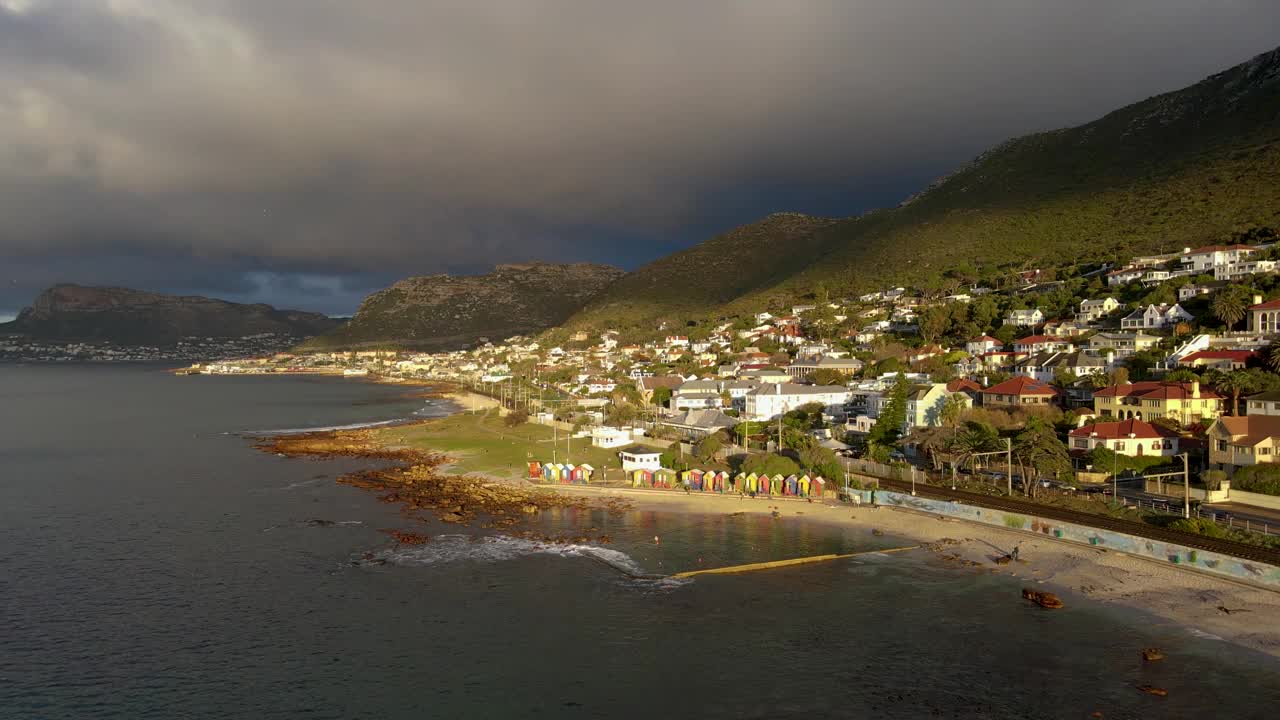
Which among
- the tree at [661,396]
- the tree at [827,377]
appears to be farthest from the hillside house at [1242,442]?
the tree at [661,396]

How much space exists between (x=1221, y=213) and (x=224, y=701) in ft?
392

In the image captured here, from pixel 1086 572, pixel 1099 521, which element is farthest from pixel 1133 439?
pixel 1086 572

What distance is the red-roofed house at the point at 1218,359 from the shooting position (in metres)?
56.6

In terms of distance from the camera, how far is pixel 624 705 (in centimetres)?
2334

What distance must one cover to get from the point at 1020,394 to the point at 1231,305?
69.7 feet

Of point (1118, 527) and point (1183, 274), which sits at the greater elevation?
point (1183, 274)

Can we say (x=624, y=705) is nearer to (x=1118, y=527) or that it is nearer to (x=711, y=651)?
(x=711, y=651)

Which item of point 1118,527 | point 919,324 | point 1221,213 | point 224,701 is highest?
point 1221,213

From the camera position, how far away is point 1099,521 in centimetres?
3816

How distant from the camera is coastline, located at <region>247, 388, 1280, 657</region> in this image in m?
28.5

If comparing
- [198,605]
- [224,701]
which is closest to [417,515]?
[198,605]

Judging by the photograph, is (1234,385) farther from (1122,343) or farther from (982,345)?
(982,345)

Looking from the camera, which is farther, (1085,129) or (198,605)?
(1085,129)

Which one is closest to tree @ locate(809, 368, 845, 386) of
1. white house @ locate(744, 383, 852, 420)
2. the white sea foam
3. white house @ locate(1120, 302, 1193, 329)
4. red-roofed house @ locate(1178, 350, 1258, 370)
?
white house @ locate(744, 383, 852, 420)
